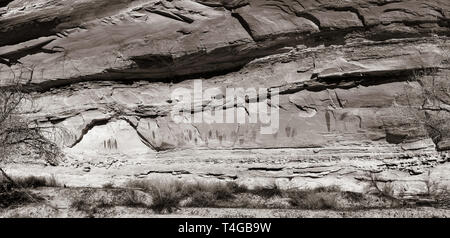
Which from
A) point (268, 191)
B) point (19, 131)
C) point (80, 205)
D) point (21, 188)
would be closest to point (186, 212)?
point (268, 191)

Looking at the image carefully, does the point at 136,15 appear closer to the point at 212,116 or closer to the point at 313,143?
the point at 212,116

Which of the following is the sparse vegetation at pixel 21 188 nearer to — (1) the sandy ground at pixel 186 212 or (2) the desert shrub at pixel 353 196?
(1) the sandy ground at pixel 186 212

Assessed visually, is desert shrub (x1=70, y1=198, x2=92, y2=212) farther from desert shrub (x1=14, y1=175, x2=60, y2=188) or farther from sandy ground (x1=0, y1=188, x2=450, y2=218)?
desert shrub (x1=14, y1=175, x2=60, y2=188)

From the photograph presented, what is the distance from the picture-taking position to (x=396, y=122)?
10.5 m

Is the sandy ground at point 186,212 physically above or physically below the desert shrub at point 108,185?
below

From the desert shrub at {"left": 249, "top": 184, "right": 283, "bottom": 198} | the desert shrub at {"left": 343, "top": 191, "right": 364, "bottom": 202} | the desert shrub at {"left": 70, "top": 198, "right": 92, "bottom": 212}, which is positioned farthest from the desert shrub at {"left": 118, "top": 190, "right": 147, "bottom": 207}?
the desert shrub at {"left": 343, "top": 191, "right": 364, "bottom": 202}

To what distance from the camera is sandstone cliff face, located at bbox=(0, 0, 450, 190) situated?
1042 cm

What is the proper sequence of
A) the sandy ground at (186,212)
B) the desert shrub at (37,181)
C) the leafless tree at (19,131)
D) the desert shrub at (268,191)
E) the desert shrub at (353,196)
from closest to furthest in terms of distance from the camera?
1. the sandy ground at (186,212)
2. the desert shrub at (353,196)
3. the desert shrub at (268,191)
4. the leafless tree at (19,131)
5. the desert shrub at (37,181)

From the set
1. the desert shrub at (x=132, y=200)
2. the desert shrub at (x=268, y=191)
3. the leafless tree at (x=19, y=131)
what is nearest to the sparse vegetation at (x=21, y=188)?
the leafless tree at (x=19, y=131)

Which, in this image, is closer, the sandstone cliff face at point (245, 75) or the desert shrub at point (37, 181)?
the sandstone cliff face at point (245, 75)

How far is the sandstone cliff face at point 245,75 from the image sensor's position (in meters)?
10.4

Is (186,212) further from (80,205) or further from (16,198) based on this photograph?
(16,198)

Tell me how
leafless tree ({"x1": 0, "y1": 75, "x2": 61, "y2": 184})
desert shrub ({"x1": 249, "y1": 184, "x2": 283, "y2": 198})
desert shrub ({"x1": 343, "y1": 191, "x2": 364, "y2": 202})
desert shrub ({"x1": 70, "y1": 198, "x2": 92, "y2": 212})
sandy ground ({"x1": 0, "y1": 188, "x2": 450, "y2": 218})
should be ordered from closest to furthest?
sandy ground ({"x1": 0, "y1": 188, "x2": 450, "y2": 218}), desert shrub ({"x1": 343, "y1": 191, "x2": 364, "y2": 202}), desert shrub ({"x1": 70, "y1": 198, "x2": 92, "y2": 212}), desert shrub ({"x1": 249, "y1": 184, "x2": 283, "y2": 198}), leafless tree ({"x1": 0, "y1": 75, "x2": 61, "y2": 184})

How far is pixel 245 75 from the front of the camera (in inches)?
448
